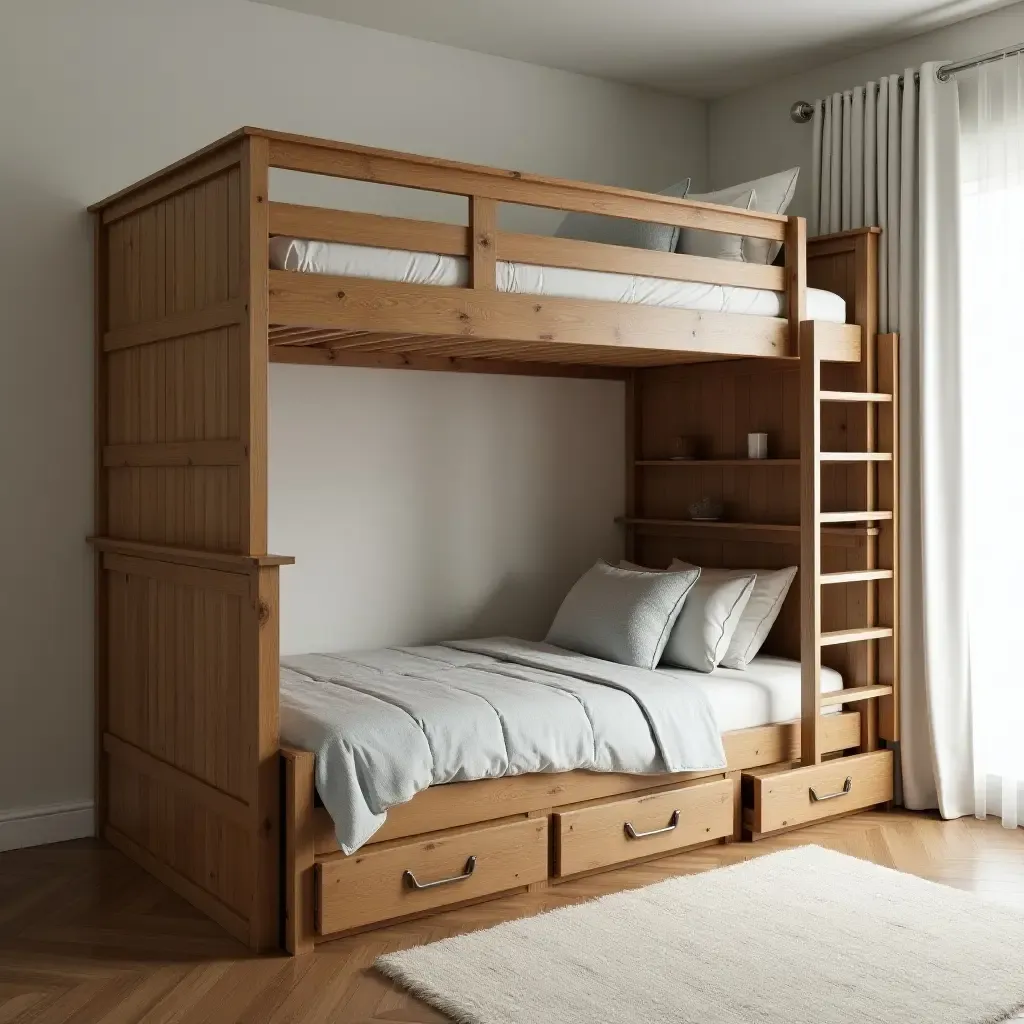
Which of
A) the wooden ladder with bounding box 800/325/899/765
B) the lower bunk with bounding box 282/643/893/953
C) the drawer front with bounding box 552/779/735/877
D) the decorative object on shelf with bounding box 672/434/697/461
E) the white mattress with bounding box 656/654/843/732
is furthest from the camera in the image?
the decorative object on shelf with bounding box 672/434/697/461

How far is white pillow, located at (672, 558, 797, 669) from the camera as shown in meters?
4.13

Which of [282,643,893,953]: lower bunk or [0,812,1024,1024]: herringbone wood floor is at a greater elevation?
[282,643,893,953]: lower bunk

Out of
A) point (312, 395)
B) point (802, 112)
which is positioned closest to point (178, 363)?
point (312, 395)

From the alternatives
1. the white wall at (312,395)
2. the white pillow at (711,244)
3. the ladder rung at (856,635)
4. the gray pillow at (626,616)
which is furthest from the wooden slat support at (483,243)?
the ladder rung at (856,635)

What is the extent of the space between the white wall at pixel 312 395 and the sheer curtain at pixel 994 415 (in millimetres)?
1435

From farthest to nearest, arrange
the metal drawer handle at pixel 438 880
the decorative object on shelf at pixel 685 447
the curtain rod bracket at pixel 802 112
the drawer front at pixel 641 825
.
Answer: the decorative object on shelf at pixel 685 447 < the curtain rod bracket at pixel 802 112 < the drawer front at pixel 641 825 < the metal drawer handle at pixel 438 880

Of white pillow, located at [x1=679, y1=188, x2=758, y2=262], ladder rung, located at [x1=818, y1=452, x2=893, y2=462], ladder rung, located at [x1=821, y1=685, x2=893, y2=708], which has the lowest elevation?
ladder rung, located at [x1=821, y1=685, x2=893, y2=708]

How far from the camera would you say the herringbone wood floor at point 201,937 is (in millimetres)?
2615

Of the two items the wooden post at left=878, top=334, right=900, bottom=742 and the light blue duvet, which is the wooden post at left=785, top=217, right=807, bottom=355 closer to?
the wooden post at left=878, top=334, right=900, bottom=742

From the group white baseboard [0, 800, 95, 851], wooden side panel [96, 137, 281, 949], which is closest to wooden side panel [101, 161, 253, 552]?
wooden side panel [96, 137, 281, 949]

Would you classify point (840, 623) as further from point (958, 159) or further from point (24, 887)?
point (24, 887)

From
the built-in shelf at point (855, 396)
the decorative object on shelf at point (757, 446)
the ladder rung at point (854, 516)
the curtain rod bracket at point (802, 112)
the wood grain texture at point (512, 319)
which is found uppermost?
the curtain rod bracket at point (802, 112)

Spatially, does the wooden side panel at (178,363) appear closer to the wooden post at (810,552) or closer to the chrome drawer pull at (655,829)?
the chrome drawer pull at (655,829)

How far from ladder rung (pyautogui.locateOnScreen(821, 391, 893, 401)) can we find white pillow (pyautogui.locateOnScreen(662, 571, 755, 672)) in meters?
0.68
